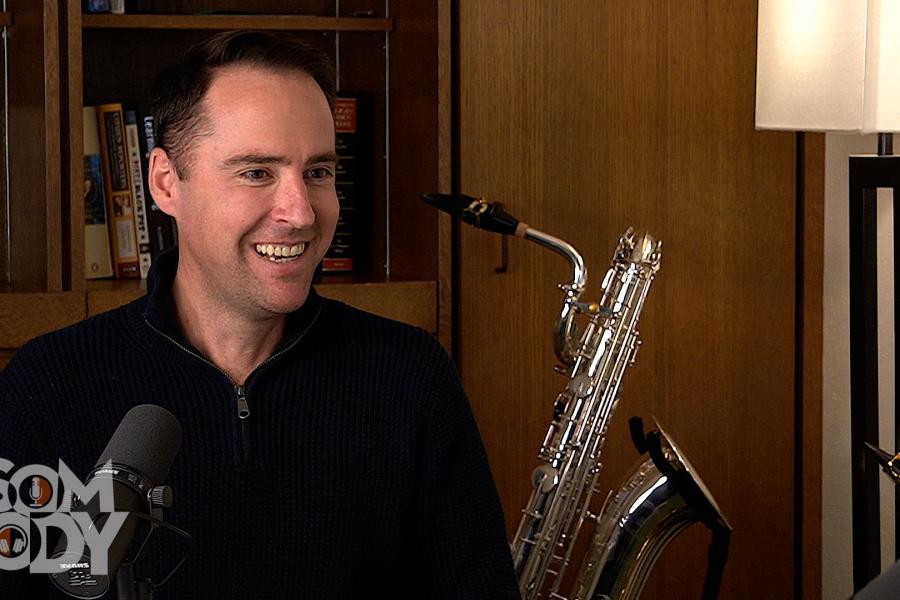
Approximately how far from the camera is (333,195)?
1628mm

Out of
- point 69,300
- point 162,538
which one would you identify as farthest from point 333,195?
point 69,300

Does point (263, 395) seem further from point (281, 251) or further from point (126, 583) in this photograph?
A: point (126, 583)

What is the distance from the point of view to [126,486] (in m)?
0.86

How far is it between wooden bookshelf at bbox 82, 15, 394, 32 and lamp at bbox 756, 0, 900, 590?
2.72 ft

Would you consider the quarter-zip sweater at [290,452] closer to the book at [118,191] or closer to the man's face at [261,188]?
the man's face at [261,188]

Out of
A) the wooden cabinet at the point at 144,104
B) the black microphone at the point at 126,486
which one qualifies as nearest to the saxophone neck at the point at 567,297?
the wooden cabinet at the point at 144,104

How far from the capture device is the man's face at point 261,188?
157 cm

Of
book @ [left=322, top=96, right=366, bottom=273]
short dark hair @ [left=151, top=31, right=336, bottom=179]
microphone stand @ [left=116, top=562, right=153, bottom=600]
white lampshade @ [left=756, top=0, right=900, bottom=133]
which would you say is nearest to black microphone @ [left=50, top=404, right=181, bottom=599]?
microphone stand @ [left=116, top=562, right=153, bottom=600]

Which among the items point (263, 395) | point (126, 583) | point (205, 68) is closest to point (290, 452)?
point (263, 395)

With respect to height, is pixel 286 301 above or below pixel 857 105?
below

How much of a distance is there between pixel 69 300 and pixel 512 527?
3.17 feet

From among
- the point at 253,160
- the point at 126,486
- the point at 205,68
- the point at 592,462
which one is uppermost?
the point at 205,68

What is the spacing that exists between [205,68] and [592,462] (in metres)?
1.21

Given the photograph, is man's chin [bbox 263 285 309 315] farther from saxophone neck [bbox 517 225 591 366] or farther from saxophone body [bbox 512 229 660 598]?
saxophone body [bbox 512 229 660 598]
